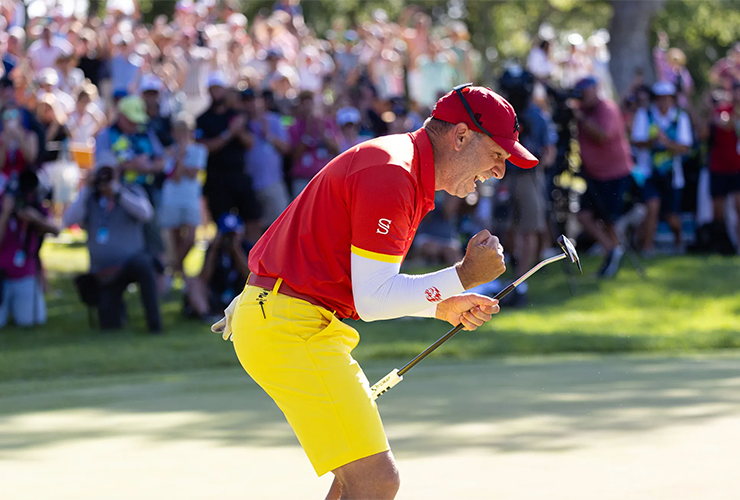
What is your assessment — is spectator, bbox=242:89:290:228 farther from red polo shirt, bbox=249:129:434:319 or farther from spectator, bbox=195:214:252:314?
red polo shirt, bbox=249:129:434:319

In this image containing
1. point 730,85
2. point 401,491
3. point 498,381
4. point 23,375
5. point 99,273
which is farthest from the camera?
point 730,85

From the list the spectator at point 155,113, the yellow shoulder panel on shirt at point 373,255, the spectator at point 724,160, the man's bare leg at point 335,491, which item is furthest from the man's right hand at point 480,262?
the spectator at point 724,160

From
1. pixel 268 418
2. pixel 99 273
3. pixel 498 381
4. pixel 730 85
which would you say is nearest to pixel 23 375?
pixel 99 273

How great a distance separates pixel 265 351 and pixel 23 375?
541 cm

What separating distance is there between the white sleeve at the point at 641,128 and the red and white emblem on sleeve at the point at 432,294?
11.0 m

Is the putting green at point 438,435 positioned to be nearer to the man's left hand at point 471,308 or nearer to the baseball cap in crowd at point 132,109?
the man's left hand at point 471,308

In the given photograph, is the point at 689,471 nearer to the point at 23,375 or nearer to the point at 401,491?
the point at 401,491

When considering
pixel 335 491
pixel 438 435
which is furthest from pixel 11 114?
pixel 335 491

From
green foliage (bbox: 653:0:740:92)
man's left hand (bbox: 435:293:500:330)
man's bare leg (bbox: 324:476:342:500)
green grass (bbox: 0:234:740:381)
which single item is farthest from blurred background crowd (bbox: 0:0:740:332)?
green foliage (bbox: 653:0:740:92)

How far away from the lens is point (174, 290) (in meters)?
12.1

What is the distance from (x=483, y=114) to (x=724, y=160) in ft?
35.9

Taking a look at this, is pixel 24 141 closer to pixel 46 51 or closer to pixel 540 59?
pixel 46 51

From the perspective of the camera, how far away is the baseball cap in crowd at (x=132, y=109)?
420 inches

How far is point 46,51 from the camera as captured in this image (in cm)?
1381
